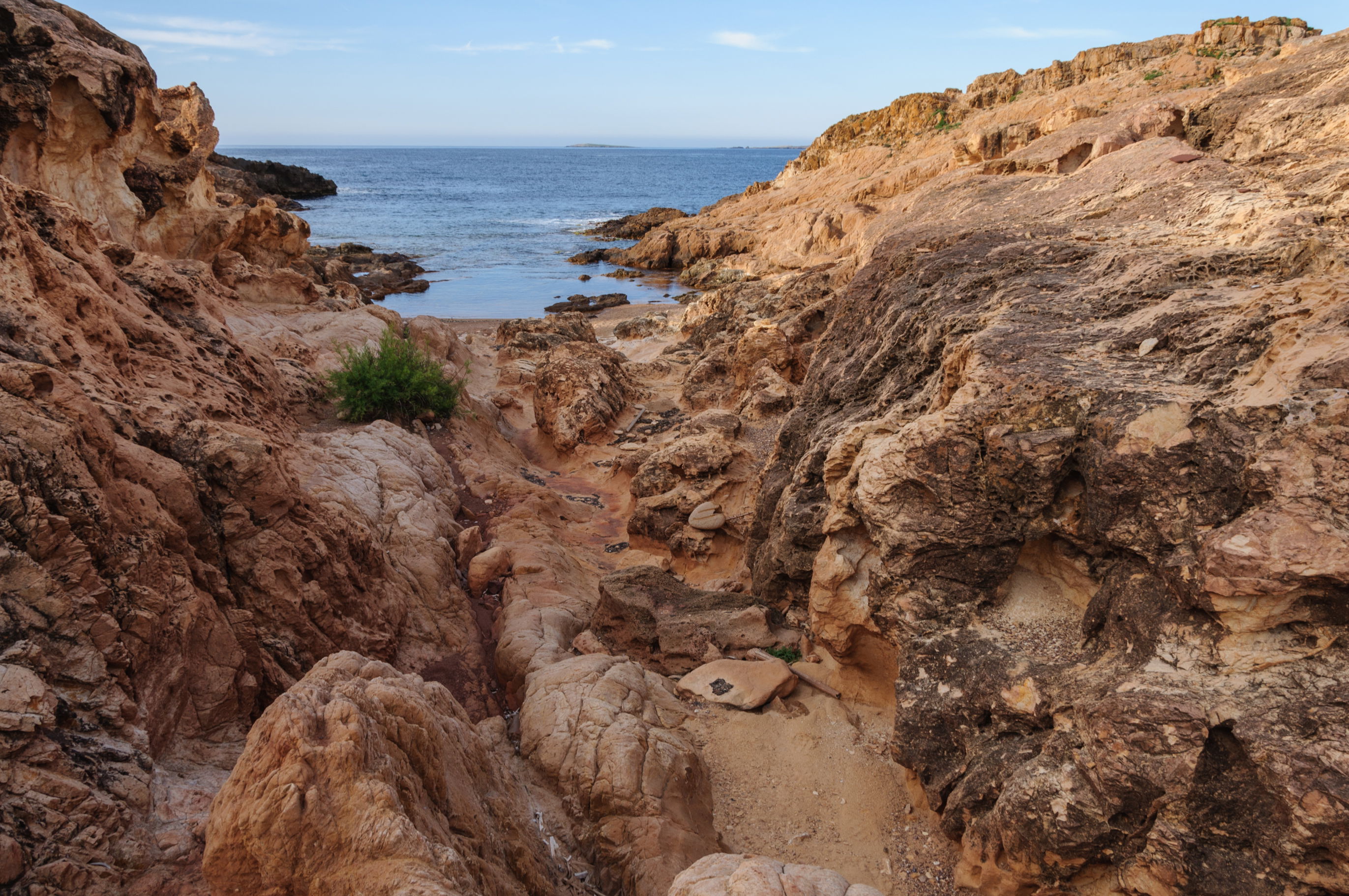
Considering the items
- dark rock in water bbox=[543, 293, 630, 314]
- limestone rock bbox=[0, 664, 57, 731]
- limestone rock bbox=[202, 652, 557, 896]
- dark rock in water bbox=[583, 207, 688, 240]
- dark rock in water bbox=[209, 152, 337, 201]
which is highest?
dark rock in water bbox=[209, 152, 337, 201]

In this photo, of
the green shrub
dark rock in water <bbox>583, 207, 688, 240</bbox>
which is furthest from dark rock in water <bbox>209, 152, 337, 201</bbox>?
the green shrub

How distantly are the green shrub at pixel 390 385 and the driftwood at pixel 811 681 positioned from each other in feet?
18.5

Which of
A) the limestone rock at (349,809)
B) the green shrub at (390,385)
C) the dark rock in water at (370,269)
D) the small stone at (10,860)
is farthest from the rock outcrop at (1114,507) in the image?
the dark rock in water at (370,269)

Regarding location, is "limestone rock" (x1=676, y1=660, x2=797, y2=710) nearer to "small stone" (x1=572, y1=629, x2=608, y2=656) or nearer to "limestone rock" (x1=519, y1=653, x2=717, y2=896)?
"limestone rock" (x1=519, y1=653, x2=717, y2=896)

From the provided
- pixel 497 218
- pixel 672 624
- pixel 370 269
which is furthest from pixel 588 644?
pixel 497 218

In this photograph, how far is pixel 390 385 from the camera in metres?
9.10

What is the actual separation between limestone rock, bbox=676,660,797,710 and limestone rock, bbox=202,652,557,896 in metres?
2.12

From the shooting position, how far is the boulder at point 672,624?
5922 mm

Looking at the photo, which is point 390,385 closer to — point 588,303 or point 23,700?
point 23,700

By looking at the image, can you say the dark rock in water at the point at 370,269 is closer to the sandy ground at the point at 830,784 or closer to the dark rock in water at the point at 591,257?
the dark rock in water at the point at 591,257

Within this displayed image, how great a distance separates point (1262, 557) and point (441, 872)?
10.4ft

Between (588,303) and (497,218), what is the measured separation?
33614 millimetres

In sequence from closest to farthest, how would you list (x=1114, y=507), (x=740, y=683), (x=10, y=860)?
(x=10, y=860)
(x=1114, y=507)
(x=740, y=683)

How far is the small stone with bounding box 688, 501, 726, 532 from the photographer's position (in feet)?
27.1
